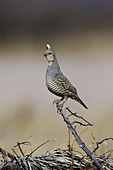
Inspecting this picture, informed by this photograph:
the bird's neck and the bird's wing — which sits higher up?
the bird's neck

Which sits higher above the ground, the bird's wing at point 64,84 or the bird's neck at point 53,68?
the bird's neck at point 53,68

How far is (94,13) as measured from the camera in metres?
5.00

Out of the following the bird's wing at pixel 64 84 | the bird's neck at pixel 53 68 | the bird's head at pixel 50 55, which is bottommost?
the bird's wing at pixel 64 84

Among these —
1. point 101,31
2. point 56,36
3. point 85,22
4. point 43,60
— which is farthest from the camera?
point 85,22

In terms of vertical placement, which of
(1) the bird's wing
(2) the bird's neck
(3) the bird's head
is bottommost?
(1) the bird's wing

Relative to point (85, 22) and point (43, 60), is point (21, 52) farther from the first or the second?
point (85, 22)

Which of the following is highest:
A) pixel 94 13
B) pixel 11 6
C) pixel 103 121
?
pixel 11 6

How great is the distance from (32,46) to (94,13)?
1.11 m

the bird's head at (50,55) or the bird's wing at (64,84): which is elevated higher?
the bird's head at (50,55)

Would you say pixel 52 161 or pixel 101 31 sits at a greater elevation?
pixel 101 31

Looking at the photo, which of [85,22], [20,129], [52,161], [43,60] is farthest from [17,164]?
[85,22]

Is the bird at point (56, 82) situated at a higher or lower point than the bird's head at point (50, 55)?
lower

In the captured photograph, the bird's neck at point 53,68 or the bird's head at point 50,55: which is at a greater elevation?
the bird's head at point 50,55

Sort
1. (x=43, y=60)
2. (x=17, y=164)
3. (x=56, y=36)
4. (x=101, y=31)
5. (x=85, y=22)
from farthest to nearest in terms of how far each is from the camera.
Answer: (x=85, y=22)
(x=56, y=36)
(x=101, y=31)
(x=43, y=60)
(x=17, y=164)
